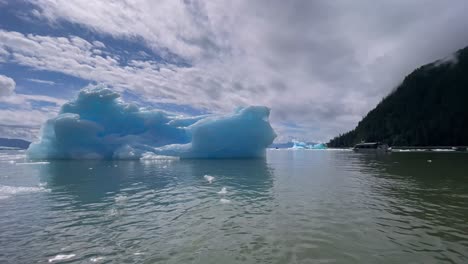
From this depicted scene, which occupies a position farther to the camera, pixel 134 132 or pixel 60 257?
pixel 134 132

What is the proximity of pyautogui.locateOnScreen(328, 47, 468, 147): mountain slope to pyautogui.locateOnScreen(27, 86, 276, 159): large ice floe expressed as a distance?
119114 mm

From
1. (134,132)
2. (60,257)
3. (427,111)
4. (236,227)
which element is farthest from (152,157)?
(427,111)

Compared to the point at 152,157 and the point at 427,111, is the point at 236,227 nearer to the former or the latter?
the point at 152,157

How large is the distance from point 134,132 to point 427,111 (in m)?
156

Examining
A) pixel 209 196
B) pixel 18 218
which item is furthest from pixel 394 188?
pixel 18 218

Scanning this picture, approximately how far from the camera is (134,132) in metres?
50.1

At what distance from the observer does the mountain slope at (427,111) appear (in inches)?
4808

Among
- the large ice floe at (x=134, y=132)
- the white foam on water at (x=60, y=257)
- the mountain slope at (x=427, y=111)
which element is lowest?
the white foam on water at (x=60, y=257)

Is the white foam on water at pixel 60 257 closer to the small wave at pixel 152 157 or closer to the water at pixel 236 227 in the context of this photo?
the water at pixel 236 227

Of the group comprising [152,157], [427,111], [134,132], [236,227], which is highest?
[427,111]

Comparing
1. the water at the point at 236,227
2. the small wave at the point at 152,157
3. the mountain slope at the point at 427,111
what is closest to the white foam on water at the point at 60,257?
the water at the point at 236,227

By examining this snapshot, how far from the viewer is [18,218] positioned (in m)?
9.61

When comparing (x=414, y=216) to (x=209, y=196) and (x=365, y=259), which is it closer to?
(x=365, y=259)

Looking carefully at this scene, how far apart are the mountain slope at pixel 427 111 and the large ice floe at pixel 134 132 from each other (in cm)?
11911
